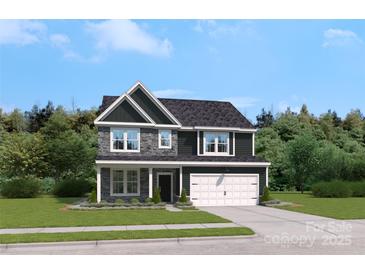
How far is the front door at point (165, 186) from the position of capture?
2836 centimetres

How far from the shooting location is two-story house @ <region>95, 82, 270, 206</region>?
2642 cm

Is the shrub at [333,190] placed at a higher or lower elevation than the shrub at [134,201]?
lower

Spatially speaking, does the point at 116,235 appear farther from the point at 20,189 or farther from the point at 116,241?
the point at 20,189

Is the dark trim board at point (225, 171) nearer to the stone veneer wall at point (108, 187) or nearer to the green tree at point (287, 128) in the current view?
the stone veneer wall at point (108, 187)

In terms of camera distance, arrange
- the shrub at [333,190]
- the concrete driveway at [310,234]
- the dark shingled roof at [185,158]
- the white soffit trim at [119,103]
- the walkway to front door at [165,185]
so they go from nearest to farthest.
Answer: the concrete driveway at [310,234] < the dark shingled roof at [185,158] < the white soffit trim at [119,103] < the walkway to front door at [165,185] < the shrub at [333,190]

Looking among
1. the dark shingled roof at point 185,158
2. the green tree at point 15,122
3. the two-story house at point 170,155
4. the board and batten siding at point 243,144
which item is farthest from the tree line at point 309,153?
the green tree at point 15,122

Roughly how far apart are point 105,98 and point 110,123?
343 cm

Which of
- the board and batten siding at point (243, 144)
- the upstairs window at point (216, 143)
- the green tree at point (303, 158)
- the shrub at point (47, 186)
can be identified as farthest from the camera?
the green tree at point (303, 158)

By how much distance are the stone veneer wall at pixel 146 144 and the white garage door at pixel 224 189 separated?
8.95 ft

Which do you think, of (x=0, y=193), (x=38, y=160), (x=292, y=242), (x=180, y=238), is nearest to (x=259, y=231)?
(x=292, y=242)

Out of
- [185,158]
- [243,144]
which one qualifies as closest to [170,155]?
[185,158]

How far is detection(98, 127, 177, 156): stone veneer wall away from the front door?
1833 mm

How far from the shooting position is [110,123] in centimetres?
2647

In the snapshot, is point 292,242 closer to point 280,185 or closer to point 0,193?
point 0,193
